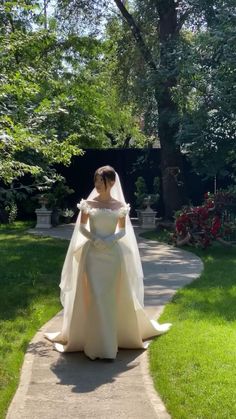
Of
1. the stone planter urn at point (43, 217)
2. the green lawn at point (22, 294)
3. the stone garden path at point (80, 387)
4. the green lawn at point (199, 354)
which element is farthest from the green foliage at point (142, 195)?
the stone garden path at point (80, 387)

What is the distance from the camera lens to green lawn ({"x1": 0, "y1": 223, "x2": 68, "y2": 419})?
5.55 meters

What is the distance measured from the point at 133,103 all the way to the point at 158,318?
10.6 metres

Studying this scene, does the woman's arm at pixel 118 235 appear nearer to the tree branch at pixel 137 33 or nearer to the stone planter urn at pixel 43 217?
the tree branch at pixel 137 33

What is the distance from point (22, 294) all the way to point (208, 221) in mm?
5276

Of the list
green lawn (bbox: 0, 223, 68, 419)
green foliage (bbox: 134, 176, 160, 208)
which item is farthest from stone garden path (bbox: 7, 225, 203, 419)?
green foliage (bbox: 134, 176, 160, 208)

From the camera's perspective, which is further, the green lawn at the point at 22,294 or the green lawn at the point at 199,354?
the green lawn at the point at 22,294

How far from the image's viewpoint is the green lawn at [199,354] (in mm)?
4434

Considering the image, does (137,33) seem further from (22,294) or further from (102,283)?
(102,283)

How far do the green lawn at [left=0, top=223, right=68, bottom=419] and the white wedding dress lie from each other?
572 millimetres

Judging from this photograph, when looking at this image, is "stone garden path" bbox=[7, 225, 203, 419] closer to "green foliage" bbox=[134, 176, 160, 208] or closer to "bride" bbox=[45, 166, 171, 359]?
"bride" bbox=[45, 166, 171, 359]

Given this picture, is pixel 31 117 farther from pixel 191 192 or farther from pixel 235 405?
pixel 191 192

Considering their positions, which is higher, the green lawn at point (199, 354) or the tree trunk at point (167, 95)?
the tree trunk at point (167, 95)

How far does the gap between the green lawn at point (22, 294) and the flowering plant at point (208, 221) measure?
2.58m

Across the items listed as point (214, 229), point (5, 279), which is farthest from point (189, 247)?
point (5, 279)
